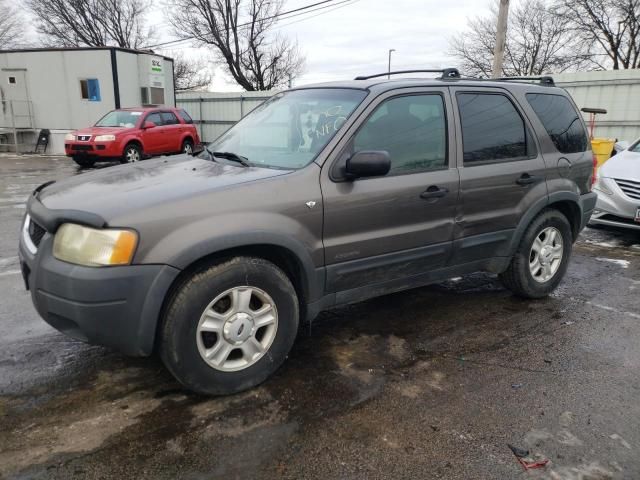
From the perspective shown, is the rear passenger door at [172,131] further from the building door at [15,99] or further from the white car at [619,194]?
the white car at [619,194]

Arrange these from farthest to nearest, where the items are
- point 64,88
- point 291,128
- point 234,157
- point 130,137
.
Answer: point 64,88 < point 130,137 < point 291,128 < point 234,157

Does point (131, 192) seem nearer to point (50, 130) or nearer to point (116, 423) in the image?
point (116, 423)

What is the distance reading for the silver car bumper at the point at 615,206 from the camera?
636 cm

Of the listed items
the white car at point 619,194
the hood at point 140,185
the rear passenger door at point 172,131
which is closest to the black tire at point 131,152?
the rear passenger door at point 172,131

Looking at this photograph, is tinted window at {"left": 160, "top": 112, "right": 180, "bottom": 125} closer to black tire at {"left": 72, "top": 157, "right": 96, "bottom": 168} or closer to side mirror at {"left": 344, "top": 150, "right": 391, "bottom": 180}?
black tire at {"left": 72, "top": 157, "right": 96, "bottom": 168}

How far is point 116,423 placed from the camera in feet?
8.57

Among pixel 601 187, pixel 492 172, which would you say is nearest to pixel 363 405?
pixel 492 172

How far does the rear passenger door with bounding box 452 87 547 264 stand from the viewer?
3.71 m

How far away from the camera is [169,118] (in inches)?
635

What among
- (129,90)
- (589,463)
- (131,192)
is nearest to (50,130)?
(129,90)

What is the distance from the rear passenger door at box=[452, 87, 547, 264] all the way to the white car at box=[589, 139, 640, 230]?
3.05 m

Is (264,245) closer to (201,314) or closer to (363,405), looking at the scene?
(201,314)

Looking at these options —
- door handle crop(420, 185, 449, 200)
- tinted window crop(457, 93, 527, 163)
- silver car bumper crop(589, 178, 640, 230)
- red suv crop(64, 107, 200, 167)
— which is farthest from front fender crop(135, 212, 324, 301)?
red suv crop(64, 107, 200, 167)

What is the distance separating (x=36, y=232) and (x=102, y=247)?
765 millimetres
